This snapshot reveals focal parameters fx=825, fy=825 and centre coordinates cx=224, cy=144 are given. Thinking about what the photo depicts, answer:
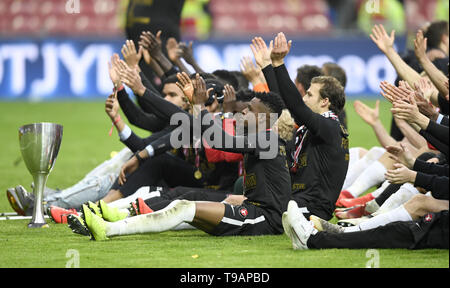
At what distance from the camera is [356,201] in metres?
7.12

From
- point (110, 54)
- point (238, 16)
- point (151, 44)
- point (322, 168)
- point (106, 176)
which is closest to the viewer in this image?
point (322, 168)

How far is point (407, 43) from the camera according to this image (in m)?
17.8

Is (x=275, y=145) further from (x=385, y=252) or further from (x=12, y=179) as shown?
(x=12, y=179)

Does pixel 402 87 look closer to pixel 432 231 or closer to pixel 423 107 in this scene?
pixel 423 107

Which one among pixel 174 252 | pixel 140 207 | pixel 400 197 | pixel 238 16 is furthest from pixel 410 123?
pixel 238 16

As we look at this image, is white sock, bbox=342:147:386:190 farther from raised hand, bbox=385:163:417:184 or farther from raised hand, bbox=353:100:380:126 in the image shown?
raised hand, bbox=385:163:417:184

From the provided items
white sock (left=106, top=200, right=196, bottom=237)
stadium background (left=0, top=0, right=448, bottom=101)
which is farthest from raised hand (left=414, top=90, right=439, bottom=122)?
stadium background (left=0, top=0, right=448, bottom=101)

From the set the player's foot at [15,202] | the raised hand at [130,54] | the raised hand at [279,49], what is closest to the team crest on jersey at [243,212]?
the raised hand at [279,49]

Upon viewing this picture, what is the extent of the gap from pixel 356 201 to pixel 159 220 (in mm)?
2395

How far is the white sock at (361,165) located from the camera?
7812 mm

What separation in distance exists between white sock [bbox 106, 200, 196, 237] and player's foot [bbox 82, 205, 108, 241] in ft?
0.32

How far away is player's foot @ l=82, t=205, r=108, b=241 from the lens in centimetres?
533

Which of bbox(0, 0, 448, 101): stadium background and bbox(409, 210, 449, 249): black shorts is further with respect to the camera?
bbox(0, 0, 448, 101): stadium background
